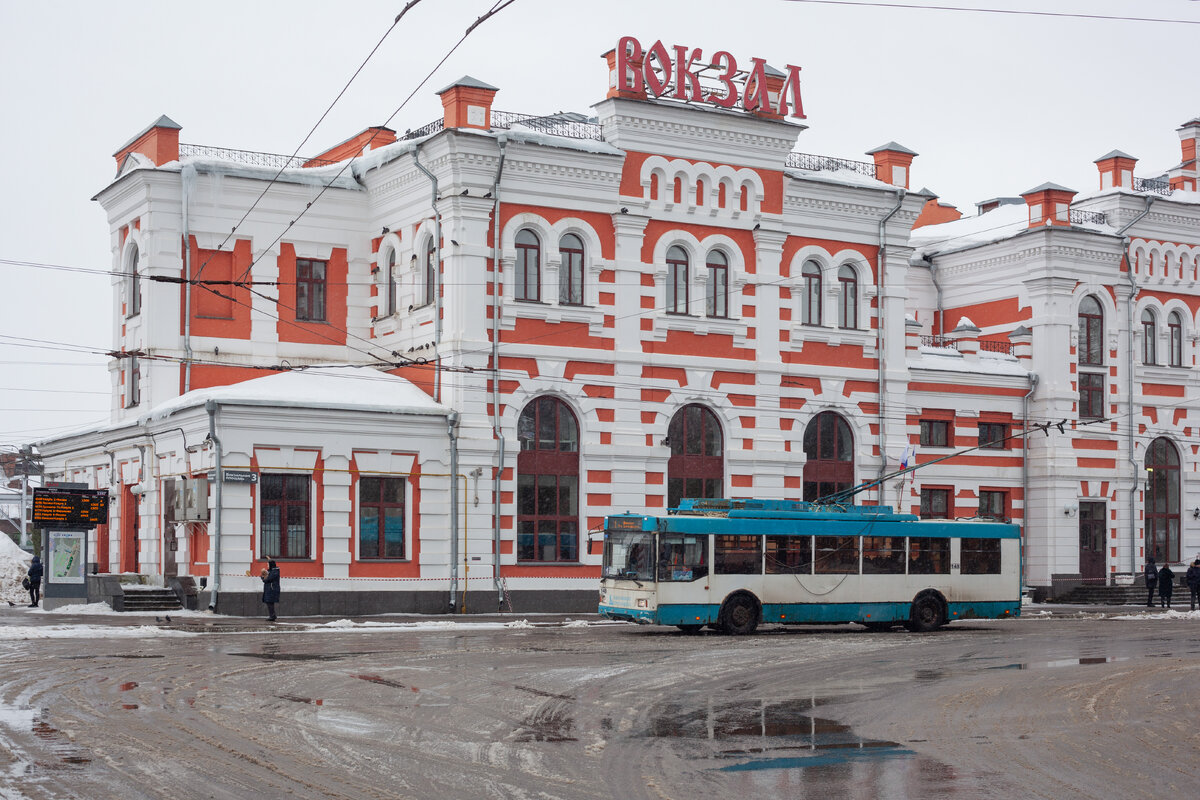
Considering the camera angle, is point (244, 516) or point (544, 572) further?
point (544, 572)

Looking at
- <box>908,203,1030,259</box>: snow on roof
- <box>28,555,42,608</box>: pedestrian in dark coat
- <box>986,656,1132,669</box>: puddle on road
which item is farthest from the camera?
<box>908,203,1030,259</box>: snow on roof

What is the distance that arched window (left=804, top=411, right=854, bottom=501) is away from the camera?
41875mm

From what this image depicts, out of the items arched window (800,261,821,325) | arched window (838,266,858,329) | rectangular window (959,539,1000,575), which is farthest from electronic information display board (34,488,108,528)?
arched window (838,266,858,329)

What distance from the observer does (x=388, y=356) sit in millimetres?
39844

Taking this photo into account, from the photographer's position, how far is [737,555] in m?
29.6

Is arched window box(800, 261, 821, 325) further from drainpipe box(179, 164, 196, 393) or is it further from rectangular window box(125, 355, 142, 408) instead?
rectangular window box(125, 355, 142, 408)

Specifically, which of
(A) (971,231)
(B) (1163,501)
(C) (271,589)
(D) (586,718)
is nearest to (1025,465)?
(B) (1163,501)

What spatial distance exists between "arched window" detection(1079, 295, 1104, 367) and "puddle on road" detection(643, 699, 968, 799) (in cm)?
3245

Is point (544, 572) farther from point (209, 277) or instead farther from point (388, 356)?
point (209, 277)

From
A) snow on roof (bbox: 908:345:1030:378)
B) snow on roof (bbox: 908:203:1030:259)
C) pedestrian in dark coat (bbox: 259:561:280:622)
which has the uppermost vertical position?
snow on roof (bbox: 908:203:1030:259)

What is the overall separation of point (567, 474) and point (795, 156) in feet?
39.5

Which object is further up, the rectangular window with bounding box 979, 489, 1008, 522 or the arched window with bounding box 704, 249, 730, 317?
the arched window with bounding box 704, 249, 730, 317

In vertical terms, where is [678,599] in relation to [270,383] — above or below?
below

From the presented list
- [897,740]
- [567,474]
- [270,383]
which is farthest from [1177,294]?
[897,740]
